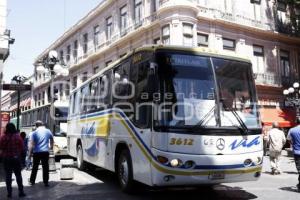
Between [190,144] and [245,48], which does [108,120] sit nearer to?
[190,144]

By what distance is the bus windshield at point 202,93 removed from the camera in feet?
24.1

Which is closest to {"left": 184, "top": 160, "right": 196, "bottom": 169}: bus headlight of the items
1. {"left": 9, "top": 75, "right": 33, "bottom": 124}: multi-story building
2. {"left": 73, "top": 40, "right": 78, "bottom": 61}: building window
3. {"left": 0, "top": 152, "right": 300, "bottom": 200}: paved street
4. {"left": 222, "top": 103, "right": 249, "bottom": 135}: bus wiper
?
{"left": 222, "top": 103, "right": 249, "bottom": 135}: bus wiper

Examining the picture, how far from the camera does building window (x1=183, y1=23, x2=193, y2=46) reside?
74.6 ft

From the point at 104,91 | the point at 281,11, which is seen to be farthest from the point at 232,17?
the point at 104,91

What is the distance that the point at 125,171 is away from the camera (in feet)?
29.1

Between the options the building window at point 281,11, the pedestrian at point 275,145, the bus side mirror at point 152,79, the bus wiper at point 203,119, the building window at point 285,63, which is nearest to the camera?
the bus wiper at point 203,119

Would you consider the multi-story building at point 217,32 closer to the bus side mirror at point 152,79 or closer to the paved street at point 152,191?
the paved street at point 152,191

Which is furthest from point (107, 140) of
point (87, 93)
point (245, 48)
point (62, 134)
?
point (245, 48)

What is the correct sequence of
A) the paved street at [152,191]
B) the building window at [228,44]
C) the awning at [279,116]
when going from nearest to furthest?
the paved street at [152,191], the awning at [279,116], the building window at [228,44]

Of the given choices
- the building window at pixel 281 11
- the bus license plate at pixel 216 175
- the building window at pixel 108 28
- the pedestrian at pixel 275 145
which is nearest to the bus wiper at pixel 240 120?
the bus license plate at pixel 216 175

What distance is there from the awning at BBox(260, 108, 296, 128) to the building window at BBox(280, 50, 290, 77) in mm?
3067

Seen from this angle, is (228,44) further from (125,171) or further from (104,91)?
(125,171)

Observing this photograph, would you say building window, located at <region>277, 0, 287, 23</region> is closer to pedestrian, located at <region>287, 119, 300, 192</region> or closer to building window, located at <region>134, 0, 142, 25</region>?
building window, located at <region>134, 0, 142, 25</region>

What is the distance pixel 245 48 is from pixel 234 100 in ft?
64.7
